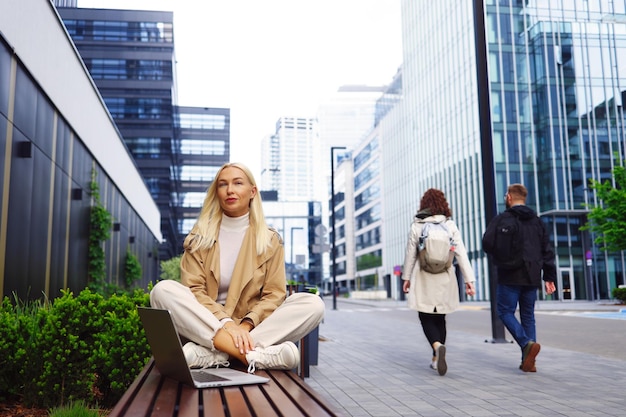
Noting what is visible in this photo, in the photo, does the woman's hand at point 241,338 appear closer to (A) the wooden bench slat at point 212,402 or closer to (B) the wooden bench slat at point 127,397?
(B) the wooden bench slat at point 127,397

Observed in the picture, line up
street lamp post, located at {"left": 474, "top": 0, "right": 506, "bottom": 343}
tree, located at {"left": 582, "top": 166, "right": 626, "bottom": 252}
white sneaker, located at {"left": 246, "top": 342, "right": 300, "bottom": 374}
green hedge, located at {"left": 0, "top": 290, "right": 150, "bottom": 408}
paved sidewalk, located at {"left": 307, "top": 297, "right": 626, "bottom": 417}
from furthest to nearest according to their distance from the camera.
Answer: tree, located at {"left": 582, "top": 166, "right": 626, "bottom": 252} → street lamp post, located at {"left": 474, "top": 0, "right": 506, "bottom": 343} → paved sidewalk, located at {"left": 307, "top": 297, "right": 626, "bottom": 417} → green hedge, located at {"left": 0, "top": 290, "right": 150, "bottom": 408} → white sneaker, located at {"left": 246, "top": 342, "right": 300, "bottom": 374}

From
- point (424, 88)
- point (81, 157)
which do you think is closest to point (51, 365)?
point (81, 157)

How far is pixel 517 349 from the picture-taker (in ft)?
29.8

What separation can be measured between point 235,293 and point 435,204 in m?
4.33

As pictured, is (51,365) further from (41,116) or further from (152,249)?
(152,249)

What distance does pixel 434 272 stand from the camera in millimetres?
6926

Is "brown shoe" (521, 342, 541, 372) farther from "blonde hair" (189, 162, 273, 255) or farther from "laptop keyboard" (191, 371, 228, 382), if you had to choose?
"laptop keyboard" (191, 371, 228, 382)

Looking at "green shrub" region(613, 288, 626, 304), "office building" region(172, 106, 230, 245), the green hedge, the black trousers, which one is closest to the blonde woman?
the green hedge

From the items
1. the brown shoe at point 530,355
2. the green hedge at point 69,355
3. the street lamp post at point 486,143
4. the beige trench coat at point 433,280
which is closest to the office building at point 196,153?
the street lamp post at point 486,143

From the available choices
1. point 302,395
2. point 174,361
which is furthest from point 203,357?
point 302,395

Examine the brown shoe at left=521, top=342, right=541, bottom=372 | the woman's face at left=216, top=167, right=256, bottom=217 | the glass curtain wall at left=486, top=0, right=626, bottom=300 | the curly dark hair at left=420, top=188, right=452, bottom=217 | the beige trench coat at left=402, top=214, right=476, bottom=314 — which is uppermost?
the glass curtain wall at left=486, top=0, right=626, bottom=300

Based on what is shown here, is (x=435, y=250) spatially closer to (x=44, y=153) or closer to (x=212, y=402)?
(x=212, y=402)

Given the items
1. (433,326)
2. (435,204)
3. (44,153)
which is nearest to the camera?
(433,326)

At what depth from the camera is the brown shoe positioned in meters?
6.53
